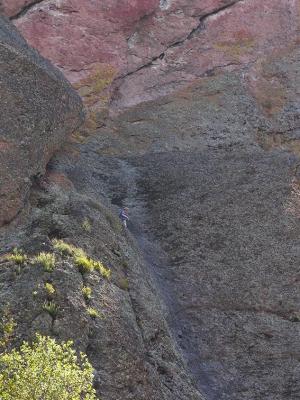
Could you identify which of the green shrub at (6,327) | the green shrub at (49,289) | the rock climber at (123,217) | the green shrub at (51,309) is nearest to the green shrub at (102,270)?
the green shrub at (49,289)

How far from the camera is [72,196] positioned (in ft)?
90.9

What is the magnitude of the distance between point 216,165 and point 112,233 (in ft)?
39.8

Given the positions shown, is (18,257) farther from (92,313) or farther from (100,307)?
(92,313)

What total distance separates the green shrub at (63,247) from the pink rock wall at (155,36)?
2455cm

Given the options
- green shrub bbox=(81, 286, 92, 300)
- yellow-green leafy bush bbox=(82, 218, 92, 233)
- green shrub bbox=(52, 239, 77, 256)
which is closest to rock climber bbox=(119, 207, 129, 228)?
yellow-green leafy bush bbox=(82, 218, 92, 233)

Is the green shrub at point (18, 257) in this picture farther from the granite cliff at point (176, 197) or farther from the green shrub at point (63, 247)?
the green shrub at point (63, 247)

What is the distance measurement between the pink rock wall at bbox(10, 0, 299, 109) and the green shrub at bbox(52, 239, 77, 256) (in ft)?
80.5

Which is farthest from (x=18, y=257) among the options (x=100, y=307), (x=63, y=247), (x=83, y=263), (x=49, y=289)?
(x=100, y=307)

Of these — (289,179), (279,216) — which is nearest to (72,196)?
(279,216)

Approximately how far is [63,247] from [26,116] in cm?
826

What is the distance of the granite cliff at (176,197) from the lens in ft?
69.9

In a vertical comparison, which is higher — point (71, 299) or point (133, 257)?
point (71, 299)

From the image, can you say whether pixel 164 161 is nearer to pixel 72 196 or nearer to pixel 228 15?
pixel 72 196

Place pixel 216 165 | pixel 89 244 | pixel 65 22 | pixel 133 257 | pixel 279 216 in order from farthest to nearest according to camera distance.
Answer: pixel 65 22, pixel 216 165, pixel 279 216, pixel 133 257, pixel 89 244
